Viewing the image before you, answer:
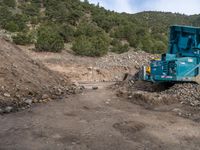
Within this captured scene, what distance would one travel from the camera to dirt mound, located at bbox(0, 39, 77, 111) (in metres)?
13.0

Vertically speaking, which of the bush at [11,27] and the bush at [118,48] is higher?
the bush at [11,27]

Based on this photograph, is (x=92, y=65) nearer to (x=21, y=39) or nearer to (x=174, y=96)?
(x=21, y=39)

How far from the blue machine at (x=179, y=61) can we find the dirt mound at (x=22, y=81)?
11.9 feet

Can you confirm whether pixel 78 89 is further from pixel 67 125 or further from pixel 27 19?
pixel 27 19

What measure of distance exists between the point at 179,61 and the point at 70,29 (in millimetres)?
20290

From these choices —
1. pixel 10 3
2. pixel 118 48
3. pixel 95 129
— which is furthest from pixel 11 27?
pixel 95 129

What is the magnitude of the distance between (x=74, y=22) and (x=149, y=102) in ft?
91.3

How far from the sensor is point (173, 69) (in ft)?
48.8

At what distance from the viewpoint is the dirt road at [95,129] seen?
326 inches

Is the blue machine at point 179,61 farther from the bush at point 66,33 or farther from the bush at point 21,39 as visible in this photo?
the bush at point 66,33

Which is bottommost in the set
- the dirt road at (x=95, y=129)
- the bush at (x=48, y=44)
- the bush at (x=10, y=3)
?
the dirt road at (x=95, y=129)

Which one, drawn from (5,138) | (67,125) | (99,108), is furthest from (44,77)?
(5,138)

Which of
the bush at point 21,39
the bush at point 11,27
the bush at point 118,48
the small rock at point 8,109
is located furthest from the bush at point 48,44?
the small rock at point 8,109

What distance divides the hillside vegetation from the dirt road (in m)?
15.5
